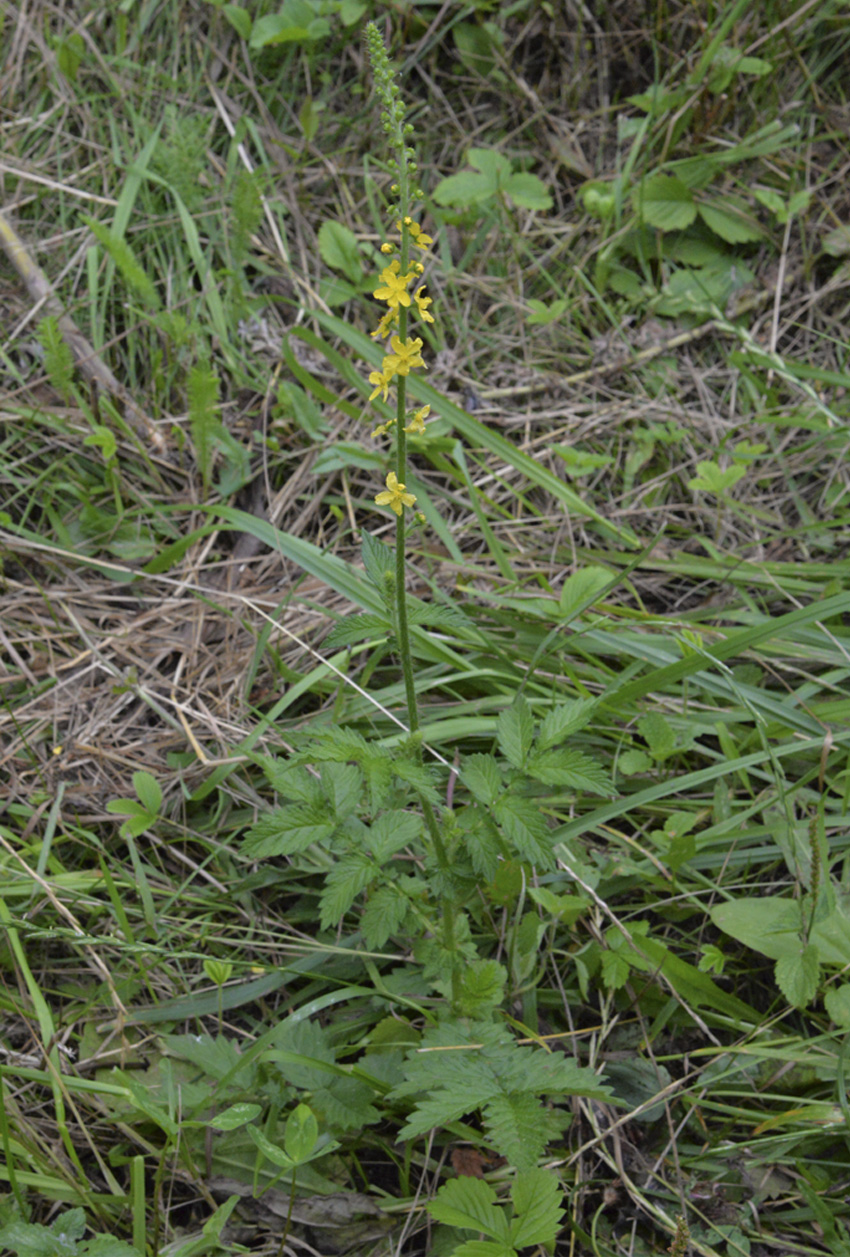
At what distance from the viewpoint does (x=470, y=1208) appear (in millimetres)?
1379

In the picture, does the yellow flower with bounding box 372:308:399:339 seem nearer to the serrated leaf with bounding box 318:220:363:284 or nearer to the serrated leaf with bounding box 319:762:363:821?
the serrated leaf with bounding box 319:762:363:821

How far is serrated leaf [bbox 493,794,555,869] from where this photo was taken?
1.41 m

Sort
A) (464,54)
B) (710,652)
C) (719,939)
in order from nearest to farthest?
(719,939)
(710,652)
(464,54)

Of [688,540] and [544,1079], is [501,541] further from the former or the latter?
[544,1079]

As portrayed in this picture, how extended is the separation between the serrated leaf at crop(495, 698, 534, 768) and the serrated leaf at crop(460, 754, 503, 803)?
0.13ft

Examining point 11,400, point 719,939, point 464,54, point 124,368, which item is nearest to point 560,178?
point 464,54

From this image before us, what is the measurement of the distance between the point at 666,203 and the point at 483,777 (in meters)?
2.50

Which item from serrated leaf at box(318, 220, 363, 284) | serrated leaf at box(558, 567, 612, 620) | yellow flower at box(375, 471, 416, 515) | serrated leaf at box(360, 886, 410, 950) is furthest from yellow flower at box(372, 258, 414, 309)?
serrated leaf at box(318, 220, 363, 284)

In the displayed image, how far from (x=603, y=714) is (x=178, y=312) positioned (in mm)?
1908

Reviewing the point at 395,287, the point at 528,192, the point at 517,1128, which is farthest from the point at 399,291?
the point at 528,192

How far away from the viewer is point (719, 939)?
1862 mm

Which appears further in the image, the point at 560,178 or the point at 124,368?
the point at 560,178

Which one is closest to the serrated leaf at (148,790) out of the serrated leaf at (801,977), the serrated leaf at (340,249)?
the serrated leaf at (801,977)

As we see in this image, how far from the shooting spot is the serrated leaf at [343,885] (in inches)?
56.9
